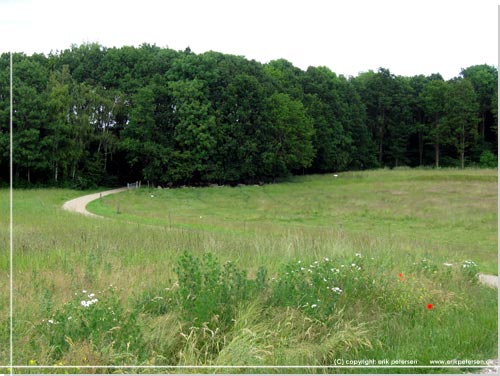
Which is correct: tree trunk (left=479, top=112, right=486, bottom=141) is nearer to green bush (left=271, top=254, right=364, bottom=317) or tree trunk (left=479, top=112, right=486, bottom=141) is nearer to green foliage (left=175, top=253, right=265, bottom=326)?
green bush (left=271, top=254, right=364, bottom=317)

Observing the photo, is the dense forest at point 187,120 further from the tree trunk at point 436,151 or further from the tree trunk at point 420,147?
the tree trunk at point 436,151

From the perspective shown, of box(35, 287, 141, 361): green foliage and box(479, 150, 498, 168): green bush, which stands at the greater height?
box(479, 150, 498, 168): green bush

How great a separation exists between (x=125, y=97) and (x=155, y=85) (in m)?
4.69

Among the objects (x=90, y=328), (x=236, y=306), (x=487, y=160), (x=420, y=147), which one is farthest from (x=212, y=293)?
(x=420, y=147)

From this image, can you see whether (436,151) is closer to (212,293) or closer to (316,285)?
(316,285)

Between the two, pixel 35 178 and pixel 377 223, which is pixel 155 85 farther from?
pixel 377 223

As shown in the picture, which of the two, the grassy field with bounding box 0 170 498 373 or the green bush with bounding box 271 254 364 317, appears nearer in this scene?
the grassy field with bounding box 0 170 498 373

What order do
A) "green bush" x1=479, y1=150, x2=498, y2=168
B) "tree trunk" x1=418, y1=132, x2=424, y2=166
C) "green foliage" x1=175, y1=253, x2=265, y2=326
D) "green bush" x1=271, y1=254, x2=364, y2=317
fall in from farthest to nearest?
"tree trunk" x1=418, y1=132, x2=424, y2=166 → "green bush" x1=479, y1=150, x2=498, y2=168 → "green bush" x1=271, y1=254, x2=364, y2=317 → "green foliage" x1=175, y1=253, x2=265, y2=326

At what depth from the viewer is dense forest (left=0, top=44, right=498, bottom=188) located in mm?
46969

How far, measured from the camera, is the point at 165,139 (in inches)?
2117

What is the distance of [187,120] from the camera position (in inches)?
2109

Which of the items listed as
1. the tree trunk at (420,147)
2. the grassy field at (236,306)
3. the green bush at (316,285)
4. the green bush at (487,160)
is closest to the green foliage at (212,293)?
the grassy field at (236,306)

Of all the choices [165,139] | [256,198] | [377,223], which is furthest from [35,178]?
[377,223]

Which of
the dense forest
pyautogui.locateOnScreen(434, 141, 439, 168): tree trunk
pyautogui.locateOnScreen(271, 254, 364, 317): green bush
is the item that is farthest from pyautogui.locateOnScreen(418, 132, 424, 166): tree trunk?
pyautogui.locateOnScreen(271, 254, 364, 317): green bush
